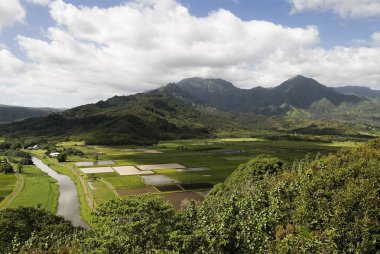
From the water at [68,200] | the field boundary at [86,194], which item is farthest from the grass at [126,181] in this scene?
the water at [68,200]

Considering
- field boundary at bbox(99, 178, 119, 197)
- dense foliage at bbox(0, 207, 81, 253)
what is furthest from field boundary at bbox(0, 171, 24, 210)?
dense foliage at bbox(0, 207, 81, 253)

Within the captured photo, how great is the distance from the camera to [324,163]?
2499 inches

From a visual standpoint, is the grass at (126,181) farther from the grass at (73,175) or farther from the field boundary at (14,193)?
the field boundary at (14,193)

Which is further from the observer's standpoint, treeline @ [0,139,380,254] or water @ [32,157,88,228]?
water @ [32,157,88,228]

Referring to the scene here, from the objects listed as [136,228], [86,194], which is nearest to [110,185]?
[86,194]

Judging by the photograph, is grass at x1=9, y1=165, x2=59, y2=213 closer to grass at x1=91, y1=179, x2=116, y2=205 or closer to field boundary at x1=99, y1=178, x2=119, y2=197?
grass at x1=91, y1=179, x2=116, y2=205

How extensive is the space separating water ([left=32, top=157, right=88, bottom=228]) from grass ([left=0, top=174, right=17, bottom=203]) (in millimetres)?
13552

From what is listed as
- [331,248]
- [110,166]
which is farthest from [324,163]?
[110,166]

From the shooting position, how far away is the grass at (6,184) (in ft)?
300

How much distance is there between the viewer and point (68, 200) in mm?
88562

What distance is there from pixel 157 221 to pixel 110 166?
104 metres

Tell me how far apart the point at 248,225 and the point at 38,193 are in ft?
251

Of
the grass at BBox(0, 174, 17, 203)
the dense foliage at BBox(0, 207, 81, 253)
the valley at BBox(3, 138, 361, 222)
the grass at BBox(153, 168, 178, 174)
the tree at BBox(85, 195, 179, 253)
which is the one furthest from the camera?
the grass at BBox(153, 168, 178, 174)

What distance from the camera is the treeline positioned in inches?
1297
